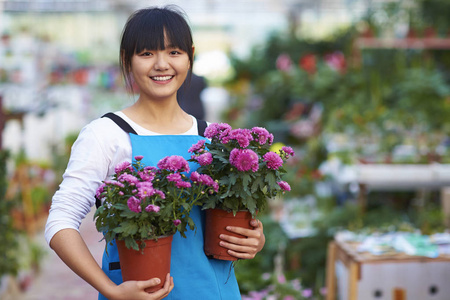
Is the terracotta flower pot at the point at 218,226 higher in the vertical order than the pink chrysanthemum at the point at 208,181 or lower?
lower

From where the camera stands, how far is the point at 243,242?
1.32 m

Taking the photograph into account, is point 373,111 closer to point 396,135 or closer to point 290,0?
point 396,135

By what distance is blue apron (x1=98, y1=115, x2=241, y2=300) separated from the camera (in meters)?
1.29

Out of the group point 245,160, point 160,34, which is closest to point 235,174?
point 245,160

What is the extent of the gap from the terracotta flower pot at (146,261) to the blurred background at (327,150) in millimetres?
624

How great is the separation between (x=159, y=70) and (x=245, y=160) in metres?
0.29

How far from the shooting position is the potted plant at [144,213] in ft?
3.73

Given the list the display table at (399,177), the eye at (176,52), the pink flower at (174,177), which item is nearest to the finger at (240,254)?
the pink flower at (174,177)

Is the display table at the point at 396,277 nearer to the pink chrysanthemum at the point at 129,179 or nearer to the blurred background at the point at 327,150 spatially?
the blurred background at the point at 327,150

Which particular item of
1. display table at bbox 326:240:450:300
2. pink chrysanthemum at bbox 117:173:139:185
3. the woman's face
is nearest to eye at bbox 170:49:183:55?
the woman's face

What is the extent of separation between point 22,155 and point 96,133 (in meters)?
3.64

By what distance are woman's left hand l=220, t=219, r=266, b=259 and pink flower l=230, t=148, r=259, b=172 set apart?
152mm

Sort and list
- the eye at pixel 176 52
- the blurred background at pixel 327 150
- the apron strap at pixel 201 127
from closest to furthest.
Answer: the eye at pixel 176 52, the apron strap at pixel 201 127, the blurred background at pixel 327 150

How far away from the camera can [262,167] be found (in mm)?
1291
